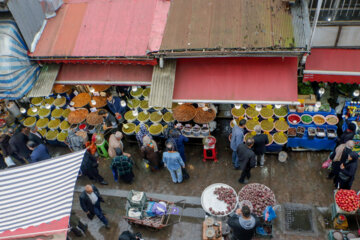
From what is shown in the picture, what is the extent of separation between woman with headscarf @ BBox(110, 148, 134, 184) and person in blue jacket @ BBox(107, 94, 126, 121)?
2.66 m

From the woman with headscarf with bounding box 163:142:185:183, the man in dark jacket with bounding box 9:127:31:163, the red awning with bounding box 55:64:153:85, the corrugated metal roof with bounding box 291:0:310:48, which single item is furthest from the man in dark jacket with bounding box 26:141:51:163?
the corrugated metal roof with bounding box 291:0:310:48

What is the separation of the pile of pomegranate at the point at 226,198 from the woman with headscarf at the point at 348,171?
10.4ft

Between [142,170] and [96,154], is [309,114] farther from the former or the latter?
[96,154]

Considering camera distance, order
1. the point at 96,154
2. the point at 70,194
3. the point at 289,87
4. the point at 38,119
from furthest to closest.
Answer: the point at 38,119
the point at 96,154
the point at 289,87
the point at 70,194

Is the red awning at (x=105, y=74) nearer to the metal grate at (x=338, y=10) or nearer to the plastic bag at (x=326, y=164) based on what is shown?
the metal grate at (x=338, y=10)

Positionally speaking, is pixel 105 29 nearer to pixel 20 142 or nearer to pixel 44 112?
pixel 44 112

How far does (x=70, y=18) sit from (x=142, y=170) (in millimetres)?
6326

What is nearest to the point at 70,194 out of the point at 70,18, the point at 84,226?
the point at 84,226

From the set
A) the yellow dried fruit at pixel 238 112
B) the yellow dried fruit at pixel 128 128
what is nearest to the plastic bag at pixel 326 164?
the yellow dried fruit at pixel 238 112

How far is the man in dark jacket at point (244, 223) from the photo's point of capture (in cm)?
609

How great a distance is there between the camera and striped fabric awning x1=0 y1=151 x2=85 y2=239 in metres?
5.88

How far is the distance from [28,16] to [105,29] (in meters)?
2.74

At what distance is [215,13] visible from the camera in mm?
8961

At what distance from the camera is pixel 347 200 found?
289 inches
